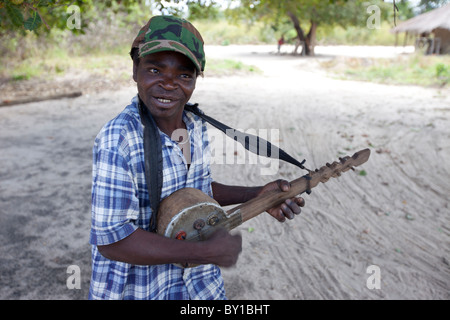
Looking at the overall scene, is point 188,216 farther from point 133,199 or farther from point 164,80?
point 164,80

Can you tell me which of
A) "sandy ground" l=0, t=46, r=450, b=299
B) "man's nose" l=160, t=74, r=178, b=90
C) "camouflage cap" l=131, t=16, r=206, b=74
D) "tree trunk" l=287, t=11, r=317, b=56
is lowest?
"sandy ground" l=0, t=46, r=450, b=299

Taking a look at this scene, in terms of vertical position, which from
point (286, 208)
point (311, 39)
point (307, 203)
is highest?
point (311, 39)

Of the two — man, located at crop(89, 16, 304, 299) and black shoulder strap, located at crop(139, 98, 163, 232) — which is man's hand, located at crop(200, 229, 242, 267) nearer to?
man, located at crop(89, 16, 304, 299)

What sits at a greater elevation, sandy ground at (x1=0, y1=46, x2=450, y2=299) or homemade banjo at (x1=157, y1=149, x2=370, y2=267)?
homemade banjo at (x1=157, y1=149, x2=370, y2=267)

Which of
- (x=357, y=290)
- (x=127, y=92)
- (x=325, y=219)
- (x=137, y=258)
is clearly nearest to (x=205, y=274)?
(x=137, y=258)

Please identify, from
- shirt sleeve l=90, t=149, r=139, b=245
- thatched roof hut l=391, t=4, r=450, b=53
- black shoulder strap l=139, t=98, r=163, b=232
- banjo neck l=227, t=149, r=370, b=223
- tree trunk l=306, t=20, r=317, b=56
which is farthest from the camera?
tree trunk l=306, t=20, r=317, b=56

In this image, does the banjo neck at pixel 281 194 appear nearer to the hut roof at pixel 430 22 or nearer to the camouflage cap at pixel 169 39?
the camouflage cap at pixel 169 39

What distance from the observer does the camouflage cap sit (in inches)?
50.9

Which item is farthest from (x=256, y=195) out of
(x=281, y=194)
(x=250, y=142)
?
(x=250, y=142)

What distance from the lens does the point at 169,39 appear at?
51.4 inches

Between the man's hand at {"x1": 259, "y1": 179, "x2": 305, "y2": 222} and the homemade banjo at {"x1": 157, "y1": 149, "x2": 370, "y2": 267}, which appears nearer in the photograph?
the homemade banjo at {"x1": 157, "y1": 149, "x2": 370, "y2": 267}

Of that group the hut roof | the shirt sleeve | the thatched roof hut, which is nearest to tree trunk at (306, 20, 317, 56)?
the hut roof

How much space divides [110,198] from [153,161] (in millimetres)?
208
